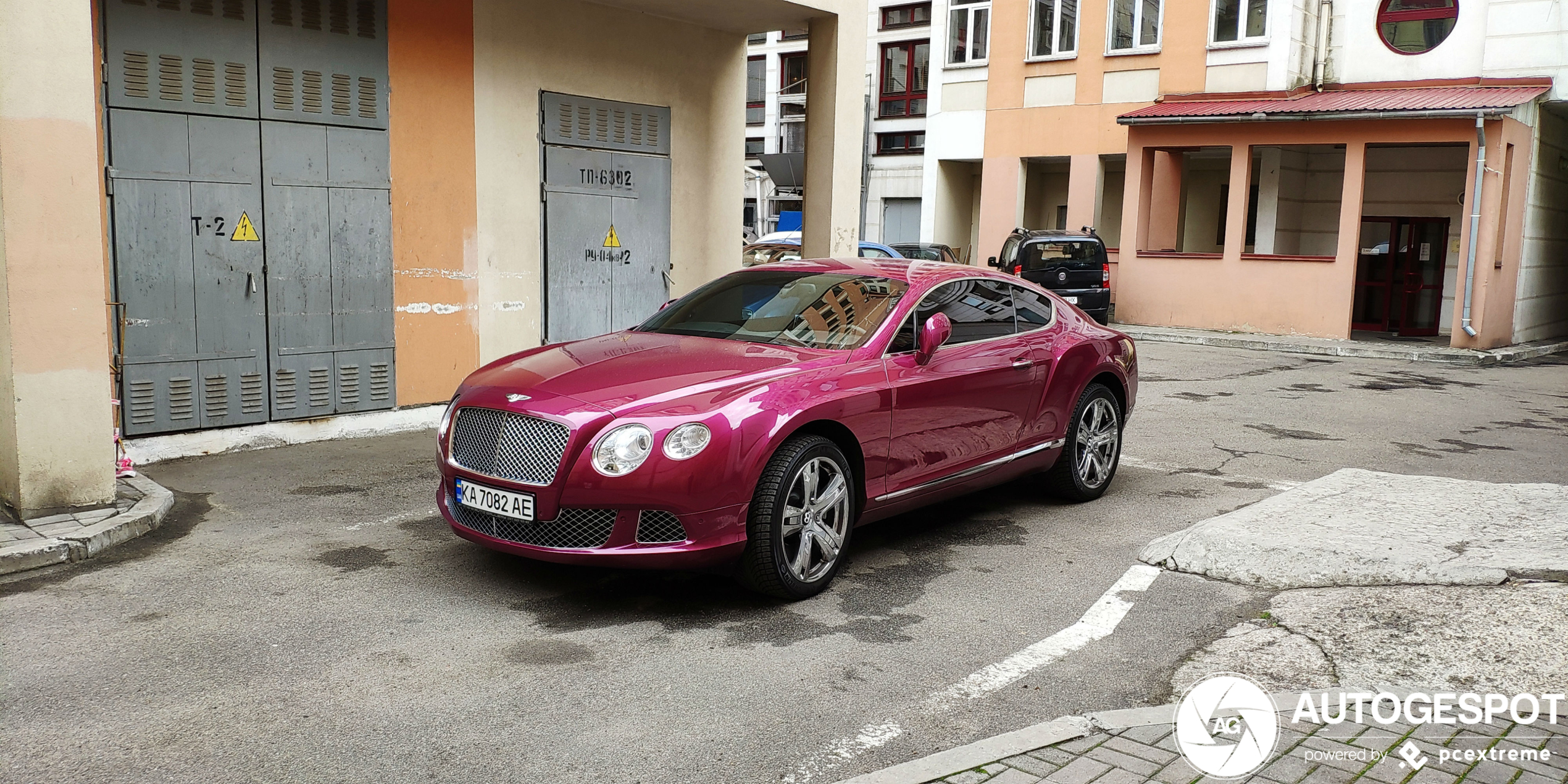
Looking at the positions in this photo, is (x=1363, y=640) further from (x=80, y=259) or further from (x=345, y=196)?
(x=345, y=196)

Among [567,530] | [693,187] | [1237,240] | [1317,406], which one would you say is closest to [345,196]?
[693,187]

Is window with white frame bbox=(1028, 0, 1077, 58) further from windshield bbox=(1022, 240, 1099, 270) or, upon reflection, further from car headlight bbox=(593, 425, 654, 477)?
car headlight bbox=(593, 425, 654, 477)

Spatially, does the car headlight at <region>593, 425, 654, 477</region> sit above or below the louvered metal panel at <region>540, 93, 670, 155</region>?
below

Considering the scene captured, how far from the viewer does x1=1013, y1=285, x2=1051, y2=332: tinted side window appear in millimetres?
7219

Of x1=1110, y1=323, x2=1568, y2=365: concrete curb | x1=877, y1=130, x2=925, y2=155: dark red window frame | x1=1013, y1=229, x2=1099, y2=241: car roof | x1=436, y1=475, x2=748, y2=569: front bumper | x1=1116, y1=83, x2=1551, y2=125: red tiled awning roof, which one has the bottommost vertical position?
x1=1110, y1=323, x2=1568, y2=365: concrete curb

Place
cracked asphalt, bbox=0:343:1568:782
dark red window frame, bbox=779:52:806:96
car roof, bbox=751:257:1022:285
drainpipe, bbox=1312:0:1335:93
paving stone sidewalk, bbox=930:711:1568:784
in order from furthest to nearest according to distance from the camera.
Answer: dark red window frame, bbox=779:52:806:96 → drainpipe, bbox=1312:0:1335:93 → car roof, bbox=751:257:1022:285 → cracked asphalt, bbox=0:343:1568:782 → paving stone sidewalk, bbox=930:711:1568:784

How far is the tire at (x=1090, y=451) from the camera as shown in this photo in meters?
7.48

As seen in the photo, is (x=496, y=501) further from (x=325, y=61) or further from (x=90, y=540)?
(x=325, y=61)

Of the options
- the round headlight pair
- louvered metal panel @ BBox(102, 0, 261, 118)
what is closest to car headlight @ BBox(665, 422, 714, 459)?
the round headlight pair

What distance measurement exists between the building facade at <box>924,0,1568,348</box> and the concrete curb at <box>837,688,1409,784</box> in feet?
60.5

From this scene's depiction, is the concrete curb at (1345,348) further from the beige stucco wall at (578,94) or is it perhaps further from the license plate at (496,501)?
the license plate at (496,501)

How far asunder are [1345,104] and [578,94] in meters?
15.2

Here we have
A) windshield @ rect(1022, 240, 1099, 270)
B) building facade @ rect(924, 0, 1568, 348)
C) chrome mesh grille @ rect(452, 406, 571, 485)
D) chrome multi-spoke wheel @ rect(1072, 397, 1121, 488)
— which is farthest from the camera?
windshield @ rect(1022, 240, 1099, 270)

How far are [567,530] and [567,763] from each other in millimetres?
1485
